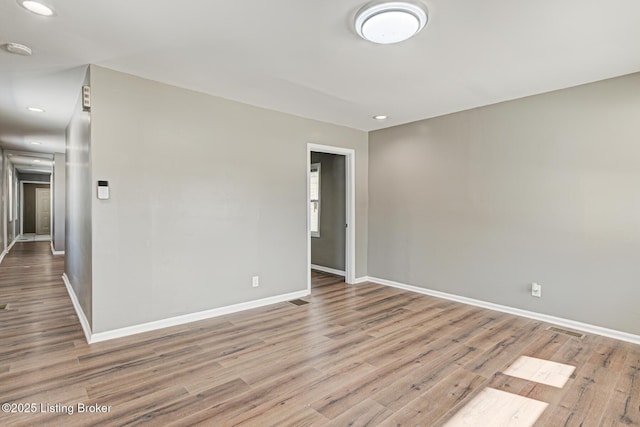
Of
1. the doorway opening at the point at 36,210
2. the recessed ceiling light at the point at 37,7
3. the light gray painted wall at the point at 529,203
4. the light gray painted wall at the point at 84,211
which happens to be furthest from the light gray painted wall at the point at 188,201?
the doorway opening at the point at 36,210

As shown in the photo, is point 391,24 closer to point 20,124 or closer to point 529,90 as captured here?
point 529,90

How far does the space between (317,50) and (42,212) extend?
51.6 ft

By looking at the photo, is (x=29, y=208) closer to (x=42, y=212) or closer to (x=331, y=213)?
(x=42, y=212)

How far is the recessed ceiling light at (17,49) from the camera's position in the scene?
2543 mm

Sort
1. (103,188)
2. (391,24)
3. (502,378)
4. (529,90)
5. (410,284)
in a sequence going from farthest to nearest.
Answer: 1. (410,284)
2. (529,90)
3. (103,188)
4. (502,378)
5. (391,24)

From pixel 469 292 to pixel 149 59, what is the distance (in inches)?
170

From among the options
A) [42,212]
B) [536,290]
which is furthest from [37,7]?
[42,212]

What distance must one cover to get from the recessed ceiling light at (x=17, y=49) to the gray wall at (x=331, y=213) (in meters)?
4.13

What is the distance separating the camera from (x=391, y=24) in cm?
213

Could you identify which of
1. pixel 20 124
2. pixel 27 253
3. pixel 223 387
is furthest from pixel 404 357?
pixel 27 253

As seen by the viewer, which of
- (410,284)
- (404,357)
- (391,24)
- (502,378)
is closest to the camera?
(391,24)

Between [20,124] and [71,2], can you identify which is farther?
[20,124]

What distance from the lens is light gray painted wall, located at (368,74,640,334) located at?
3.13 m

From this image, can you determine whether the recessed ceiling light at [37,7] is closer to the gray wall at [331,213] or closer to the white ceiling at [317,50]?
the white ceiling at [317,50]
